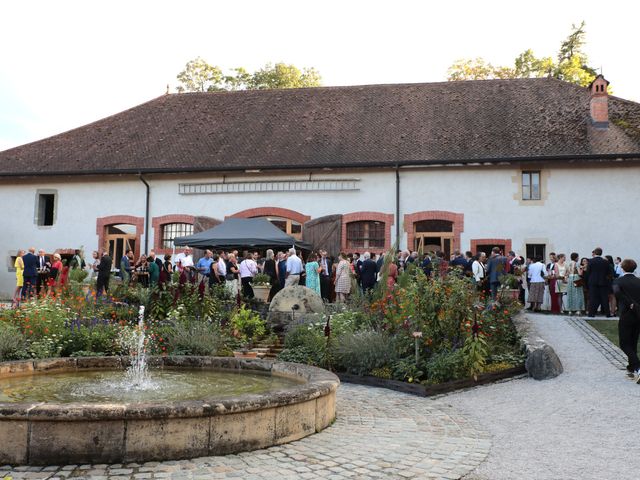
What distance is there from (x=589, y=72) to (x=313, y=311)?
88.8 feet

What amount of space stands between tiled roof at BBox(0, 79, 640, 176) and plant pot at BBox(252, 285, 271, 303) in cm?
613

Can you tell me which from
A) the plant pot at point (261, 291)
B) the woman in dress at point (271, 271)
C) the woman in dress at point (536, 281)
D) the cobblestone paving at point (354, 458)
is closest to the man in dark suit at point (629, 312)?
the cobblestone paving at point (354, 458)

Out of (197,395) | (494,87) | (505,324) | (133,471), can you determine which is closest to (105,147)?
(494,87)

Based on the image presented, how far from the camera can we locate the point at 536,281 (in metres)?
15.3

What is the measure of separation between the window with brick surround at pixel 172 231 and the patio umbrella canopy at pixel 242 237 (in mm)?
4196

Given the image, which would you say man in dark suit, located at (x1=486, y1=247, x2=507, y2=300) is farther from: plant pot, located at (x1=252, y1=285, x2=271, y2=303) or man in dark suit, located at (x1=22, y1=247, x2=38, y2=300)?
man in dark suit, located at (x1=22, y1=247, x2=38, y2=300)

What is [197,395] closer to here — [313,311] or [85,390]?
[85,390]

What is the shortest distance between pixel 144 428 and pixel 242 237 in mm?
11442

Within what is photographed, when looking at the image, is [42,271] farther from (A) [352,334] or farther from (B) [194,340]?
(A) [352,334]

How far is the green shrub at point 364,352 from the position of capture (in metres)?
8.71

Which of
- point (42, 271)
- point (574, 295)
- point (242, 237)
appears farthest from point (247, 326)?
point (42, 271)

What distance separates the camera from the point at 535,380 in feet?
27.7

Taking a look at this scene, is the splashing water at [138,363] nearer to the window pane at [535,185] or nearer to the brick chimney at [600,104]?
the window pane at [535,185]

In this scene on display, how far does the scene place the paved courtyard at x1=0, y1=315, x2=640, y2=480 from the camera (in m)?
4.45
